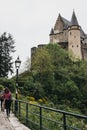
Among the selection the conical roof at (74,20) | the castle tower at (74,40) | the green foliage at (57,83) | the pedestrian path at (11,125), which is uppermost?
the conical roof at (74,20)

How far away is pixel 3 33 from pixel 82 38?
37578 millimetres

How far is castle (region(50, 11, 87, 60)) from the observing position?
3922 inches

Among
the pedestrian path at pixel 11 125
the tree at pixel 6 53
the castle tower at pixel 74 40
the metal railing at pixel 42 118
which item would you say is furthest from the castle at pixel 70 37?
the pedestrian path at pixel 11 125

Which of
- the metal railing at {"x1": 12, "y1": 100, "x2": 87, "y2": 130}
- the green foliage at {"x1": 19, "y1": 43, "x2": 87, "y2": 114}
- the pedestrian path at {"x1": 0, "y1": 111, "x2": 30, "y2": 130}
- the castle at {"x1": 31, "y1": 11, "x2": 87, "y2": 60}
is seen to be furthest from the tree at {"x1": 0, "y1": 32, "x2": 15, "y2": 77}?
the pedestrian path at {"x1": 0, "y1": 111, "x2": 30, "y2": 130}

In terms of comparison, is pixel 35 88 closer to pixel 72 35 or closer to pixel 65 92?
pixel 65 92

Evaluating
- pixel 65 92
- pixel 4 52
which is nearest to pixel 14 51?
pixel 4 52

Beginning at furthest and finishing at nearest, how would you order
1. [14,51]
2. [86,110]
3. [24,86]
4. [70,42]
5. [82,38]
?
1. [82,38]
2. [70,42]
3. [14,51]
4. [86,110]
5. [24,86]

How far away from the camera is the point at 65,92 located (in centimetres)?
6700

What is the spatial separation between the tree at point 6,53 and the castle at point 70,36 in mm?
20497

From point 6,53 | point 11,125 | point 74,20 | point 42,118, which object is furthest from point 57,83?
point 11,125

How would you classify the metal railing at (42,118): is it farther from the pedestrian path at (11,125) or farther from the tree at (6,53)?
the tree at (6,53)

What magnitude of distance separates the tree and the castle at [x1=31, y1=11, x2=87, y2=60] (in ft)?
56.5

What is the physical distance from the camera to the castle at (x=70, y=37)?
9950 centimetres

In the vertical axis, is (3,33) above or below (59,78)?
above
